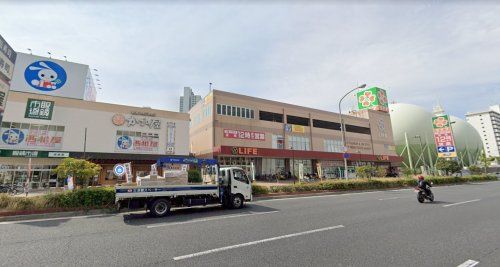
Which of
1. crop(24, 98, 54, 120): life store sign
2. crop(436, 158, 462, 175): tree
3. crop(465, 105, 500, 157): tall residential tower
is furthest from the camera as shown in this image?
crop(465, 105, 500, 157): tall residential tower

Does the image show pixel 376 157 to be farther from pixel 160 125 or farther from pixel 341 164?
pixel 160 125

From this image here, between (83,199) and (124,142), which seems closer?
(83,199)

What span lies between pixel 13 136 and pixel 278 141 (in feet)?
110

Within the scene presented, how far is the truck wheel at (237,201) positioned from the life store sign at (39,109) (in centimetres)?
2722

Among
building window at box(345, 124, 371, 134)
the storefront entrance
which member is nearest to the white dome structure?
building window at box(345, 124, 371, 134)

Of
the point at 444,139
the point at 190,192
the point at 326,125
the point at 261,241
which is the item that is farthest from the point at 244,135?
the point at 444,139

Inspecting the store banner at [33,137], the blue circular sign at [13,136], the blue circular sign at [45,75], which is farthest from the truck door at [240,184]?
the blue circular sign at [45,75]

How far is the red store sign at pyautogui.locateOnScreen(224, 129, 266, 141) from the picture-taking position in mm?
36125

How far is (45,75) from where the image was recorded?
32406mm

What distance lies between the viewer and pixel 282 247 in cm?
589

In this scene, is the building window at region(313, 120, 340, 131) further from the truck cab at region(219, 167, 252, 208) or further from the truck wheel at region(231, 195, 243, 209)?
the truck wheel at region(231, 195, 243, 209)

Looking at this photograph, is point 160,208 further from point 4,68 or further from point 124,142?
point 124,142

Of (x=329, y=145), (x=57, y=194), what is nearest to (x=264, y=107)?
(x=329, y=145)

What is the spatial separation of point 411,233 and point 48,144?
34120mm
